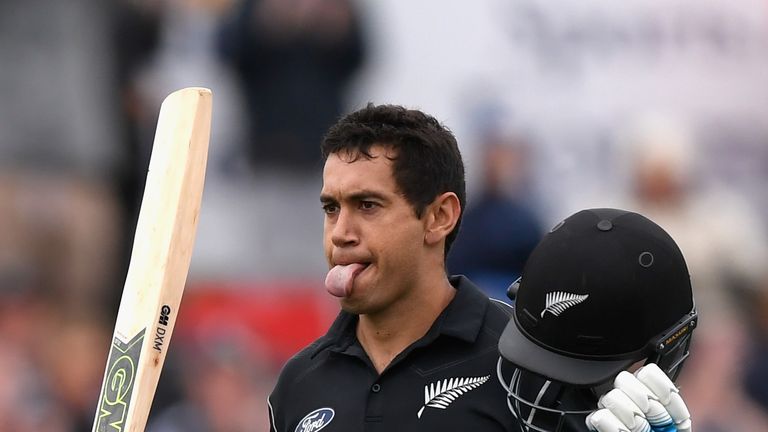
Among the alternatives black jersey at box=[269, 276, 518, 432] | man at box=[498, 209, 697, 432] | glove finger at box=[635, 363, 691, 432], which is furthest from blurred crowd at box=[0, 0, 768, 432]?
glove finger at box=[635, 363, 691, 432]

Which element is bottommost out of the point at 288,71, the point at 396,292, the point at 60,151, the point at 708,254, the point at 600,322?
the point at 708,254

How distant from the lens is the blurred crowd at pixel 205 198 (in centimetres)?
604

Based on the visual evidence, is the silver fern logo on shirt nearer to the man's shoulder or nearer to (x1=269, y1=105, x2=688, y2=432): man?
(x1=269, y1=105, x2=688, y2=432): man

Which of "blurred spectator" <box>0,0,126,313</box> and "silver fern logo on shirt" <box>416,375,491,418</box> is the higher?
"blurred spectator" <box>0,0,126,313</box>

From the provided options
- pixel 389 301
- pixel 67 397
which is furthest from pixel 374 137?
pixel 67 397

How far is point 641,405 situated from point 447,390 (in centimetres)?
52

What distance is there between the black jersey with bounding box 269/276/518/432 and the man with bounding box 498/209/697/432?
0.53ft

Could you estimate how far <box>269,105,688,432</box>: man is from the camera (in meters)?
2.99

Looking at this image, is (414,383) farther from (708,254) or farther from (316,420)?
(708,254)

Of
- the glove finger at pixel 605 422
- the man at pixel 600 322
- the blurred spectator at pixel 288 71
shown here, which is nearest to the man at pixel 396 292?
the man at pixel 600 322

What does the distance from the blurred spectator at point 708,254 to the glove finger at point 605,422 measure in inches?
159

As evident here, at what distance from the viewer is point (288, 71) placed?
6.37 metres

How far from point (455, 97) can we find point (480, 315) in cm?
339

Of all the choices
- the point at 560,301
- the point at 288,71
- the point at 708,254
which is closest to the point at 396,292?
the point at 560,301
